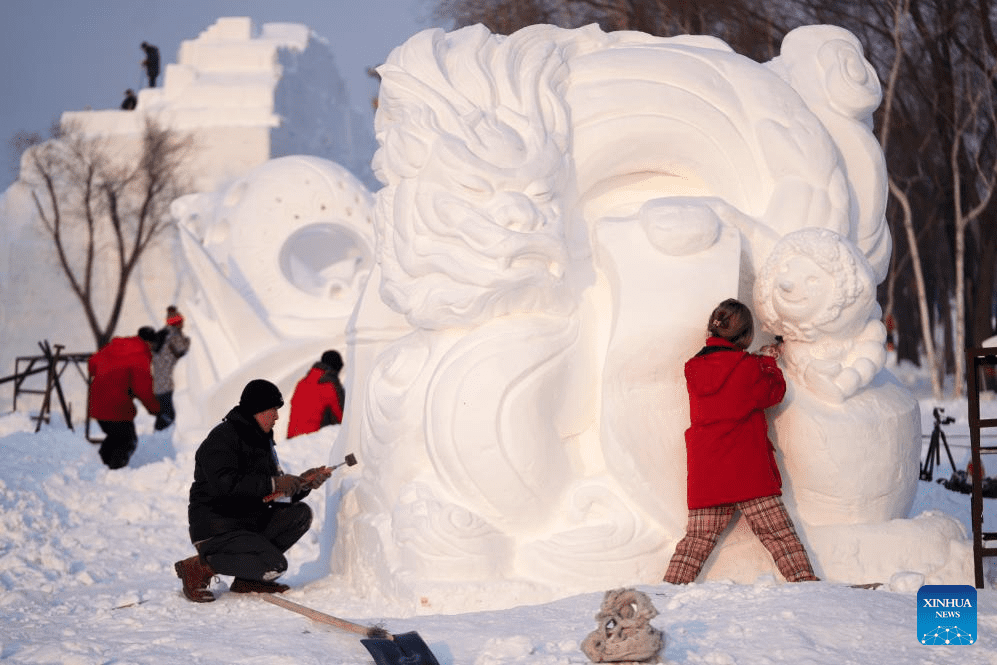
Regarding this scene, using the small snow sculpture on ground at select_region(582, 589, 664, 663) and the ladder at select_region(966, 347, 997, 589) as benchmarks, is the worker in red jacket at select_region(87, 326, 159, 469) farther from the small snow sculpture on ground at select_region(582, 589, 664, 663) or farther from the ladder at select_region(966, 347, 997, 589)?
the ladder at select_region(966, 347, 997, 589)

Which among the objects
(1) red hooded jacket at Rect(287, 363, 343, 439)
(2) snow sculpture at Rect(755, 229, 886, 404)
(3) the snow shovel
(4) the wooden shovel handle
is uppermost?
(2) snow sculpture at Rect(755, 229, 886, 404)

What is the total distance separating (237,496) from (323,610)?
76cm

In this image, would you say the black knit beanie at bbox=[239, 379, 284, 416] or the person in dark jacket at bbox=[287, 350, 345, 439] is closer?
the black knit beanie at bbox=[239, 379, 284, 416]

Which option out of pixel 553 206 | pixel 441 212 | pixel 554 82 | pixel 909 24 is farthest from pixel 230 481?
pixel 909 24

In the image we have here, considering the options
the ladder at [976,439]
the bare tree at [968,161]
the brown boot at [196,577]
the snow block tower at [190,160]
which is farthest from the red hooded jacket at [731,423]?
the snow block tower at [190,160]

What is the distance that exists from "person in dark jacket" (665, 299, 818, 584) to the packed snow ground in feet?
0.94

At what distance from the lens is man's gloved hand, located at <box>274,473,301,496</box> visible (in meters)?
5.62

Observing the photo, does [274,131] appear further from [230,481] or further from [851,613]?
[851,613]

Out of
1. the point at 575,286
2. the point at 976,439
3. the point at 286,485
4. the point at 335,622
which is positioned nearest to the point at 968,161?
the point at 575,286

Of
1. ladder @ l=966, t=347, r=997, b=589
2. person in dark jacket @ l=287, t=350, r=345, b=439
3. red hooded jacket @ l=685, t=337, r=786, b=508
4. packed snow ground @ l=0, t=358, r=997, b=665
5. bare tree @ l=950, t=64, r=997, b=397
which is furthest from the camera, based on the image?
bare tree @ l=950, t=64, r=997, b=397

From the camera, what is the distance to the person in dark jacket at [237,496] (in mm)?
5477

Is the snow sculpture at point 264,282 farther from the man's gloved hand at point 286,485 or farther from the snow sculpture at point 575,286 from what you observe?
the snow sculpture at point 575,286

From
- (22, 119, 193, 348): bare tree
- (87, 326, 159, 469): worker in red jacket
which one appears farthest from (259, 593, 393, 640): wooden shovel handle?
(22, 119, 193, 348): bare tree

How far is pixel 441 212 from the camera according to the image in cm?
516
